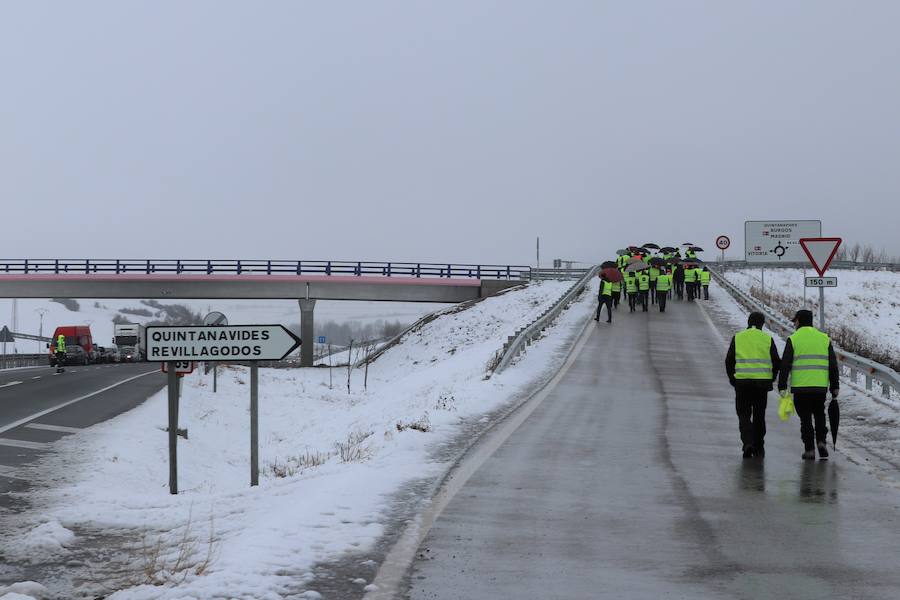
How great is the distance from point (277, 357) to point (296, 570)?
3932 mm

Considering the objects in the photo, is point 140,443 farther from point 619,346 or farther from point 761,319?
point 619,346

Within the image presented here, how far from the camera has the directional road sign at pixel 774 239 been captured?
5275 centimetres

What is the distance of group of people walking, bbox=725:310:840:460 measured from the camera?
10883 millimetres

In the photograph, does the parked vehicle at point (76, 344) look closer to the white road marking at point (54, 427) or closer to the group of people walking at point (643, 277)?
the group of people walking at point (643, 277)

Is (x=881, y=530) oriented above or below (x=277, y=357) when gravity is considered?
below

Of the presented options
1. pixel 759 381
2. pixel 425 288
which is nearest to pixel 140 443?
pixel 759 381

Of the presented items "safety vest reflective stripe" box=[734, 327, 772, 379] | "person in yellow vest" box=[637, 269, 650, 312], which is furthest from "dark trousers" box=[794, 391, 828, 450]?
"person in yellow vest" box=[637, 269, 650, 312]

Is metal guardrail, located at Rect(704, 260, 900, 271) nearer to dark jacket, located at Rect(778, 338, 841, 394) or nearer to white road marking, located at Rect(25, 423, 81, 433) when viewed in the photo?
white road marking, located at Rect(25, 423, 81, 433)

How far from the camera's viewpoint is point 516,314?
50156 mm

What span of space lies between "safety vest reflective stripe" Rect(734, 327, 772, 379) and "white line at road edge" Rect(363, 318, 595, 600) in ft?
9.61

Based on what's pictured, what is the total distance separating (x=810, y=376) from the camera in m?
10.9

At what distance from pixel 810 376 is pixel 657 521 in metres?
3.92

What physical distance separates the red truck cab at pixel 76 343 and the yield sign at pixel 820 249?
45.1 meters

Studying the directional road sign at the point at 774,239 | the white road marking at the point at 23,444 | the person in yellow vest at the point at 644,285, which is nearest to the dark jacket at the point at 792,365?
the white road marking at the point at 23,444
